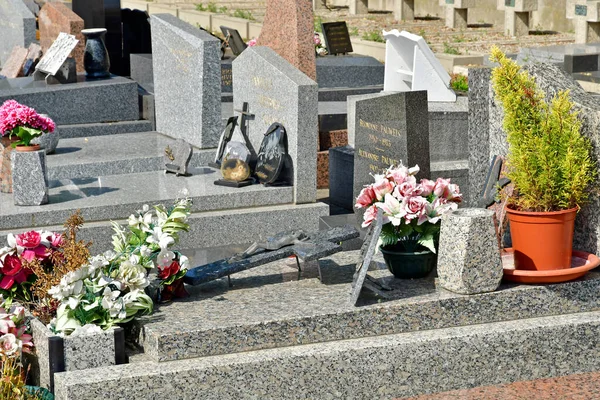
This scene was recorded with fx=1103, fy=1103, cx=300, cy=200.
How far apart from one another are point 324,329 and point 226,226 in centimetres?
337

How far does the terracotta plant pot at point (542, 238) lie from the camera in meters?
5.34

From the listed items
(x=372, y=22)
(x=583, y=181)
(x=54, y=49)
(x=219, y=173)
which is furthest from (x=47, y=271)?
(x=372, y=22)

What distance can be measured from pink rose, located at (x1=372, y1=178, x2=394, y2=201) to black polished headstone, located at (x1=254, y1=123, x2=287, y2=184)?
3.09m

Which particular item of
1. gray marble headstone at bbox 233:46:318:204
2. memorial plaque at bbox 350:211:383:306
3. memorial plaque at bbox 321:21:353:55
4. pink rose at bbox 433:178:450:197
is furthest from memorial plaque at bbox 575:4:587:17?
memorial plaque at bbox 350:211:383:306

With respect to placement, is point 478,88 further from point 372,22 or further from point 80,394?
point 372,22

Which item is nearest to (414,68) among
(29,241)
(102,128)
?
(102,128)

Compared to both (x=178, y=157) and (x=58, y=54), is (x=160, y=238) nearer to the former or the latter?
(x=178, y=157)

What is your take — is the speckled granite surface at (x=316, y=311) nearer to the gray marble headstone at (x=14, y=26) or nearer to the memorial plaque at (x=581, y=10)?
the gray marble headstone at (x=14, y=26)

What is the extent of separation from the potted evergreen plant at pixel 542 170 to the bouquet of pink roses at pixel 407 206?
349mm

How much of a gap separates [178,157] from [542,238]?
4.56 meters

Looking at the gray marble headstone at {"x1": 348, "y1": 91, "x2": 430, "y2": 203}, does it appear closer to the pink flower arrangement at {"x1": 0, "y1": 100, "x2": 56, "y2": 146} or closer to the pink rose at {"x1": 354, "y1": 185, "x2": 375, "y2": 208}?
the pink flower arrangement at {"x1": 0, "y1": 100, "x2": 56, "y2": 146}

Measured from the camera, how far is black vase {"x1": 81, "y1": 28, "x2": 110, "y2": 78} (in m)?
12.5

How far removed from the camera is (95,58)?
1246 cm

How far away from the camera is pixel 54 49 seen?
503 inches
